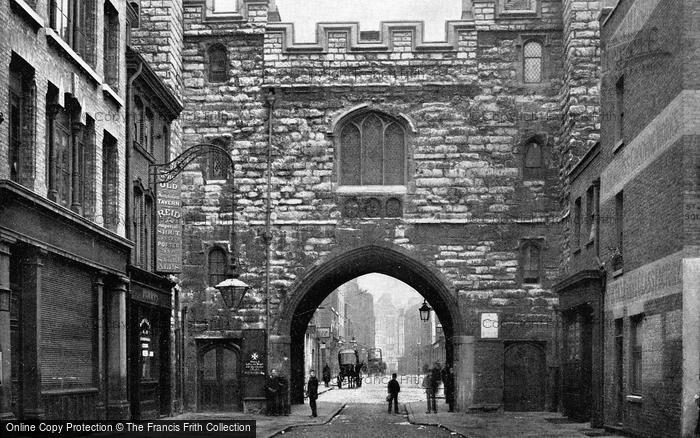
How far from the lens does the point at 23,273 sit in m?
17.2

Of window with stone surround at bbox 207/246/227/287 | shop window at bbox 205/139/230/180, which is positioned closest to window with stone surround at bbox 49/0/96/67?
shop window at bbox 205/139/230/180

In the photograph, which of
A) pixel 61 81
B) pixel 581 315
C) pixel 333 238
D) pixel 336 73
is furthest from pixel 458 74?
pixel 61 81

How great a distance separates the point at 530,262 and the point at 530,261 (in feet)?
0.08

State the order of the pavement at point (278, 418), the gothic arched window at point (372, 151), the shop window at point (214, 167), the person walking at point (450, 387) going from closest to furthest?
the pavement at point (278, 418) < the shop window at point (214, 167) < the gothic arched window at point (372, 151) < the person walking at point (450, 387)

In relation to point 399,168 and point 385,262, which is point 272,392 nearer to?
point 385,262

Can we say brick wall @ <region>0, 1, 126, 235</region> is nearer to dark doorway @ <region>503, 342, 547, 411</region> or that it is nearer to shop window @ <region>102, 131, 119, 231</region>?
shop window @ <region>102, 131, 119, 231</region>

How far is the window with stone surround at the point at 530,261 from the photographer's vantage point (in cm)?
3127

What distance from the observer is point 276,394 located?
30062 mm

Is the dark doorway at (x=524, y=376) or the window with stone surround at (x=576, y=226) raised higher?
the window with stone surround at (x=576, y=226)

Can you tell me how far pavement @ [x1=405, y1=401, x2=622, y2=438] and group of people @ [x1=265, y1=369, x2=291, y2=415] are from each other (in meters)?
3.18

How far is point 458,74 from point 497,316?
6.26 metres

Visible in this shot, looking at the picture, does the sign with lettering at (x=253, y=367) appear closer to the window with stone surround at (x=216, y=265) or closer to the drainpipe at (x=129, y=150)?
the window with stone surround at (x=216, y=265)

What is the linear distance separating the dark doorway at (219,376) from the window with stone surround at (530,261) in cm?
763

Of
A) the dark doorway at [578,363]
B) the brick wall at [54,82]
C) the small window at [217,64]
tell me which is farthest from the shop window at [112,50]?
the dark doorway at [578,363]
